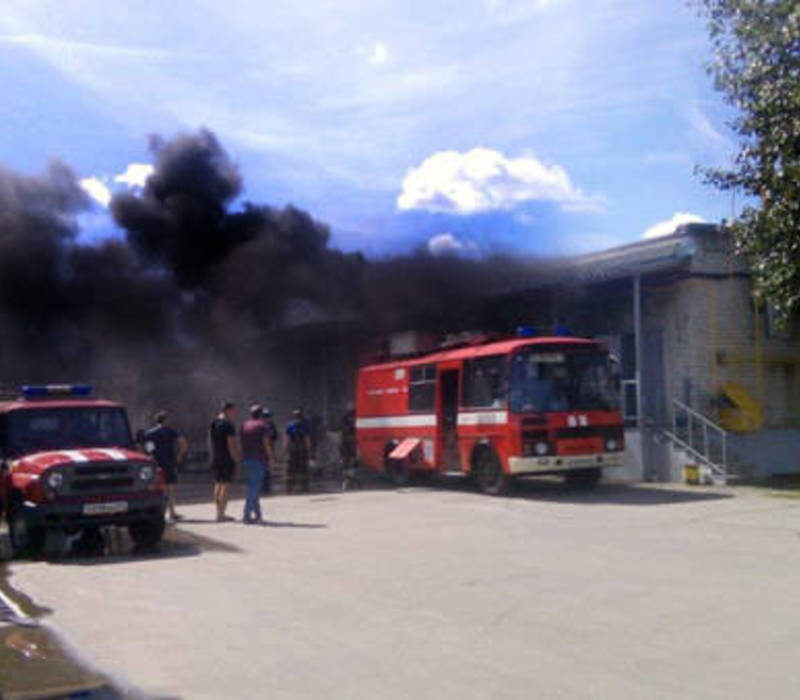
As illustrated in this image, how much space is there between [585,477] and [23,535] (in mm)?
9794

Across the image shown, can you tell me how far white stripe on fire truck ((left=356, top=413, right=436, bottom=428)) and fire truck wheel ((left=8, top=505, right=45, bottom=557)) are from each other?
28.3 ft

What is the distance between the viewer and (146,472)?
11500 millimetres

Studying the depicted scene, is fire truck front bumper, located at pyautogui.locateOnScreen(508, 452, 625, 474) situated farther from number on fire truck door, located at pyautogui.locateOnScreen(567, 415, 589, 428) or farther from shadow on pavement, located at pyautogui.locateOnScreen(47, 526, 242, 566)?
shadow on pavement, located at pyautogui.locateOnScreen(47, 526, 242, 566)

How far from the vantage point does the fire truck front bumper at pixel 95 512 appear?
10.8 m

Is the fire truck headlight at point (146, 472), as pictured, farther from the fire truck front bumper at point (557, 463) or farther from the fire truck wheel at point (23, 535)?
the fire truck front bumper at point (557, 463)

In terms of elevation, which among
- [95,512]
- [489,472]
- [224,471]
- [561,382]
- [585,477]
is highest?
[561,382]

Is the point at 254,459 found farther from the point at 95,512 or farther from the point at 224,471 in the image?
the point at 95,512

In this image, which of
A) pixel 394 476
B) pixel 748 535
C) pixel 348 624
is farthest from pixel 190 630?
pixel 394 476

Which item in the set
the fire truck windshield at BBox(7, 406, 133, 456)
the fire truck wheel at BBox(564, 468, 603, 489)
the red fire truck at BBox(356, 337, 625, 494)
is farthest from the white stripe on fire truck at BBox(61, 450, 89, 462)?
A: the fire truck wheel at BBox(564, 468, 603, 489)

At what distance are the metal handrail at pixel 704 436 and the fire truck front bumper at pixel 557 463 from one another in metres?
2.77

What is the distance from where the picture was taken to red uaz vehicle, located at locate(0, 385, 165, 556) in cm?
1092

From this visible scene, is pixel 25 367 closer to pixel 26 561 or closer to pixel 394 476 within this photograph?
pixel 394 476

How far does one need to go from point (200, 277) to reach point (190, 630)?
705 inches

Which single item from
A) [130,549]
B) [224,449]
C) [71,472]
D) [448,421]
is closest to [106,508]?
[71,472]
